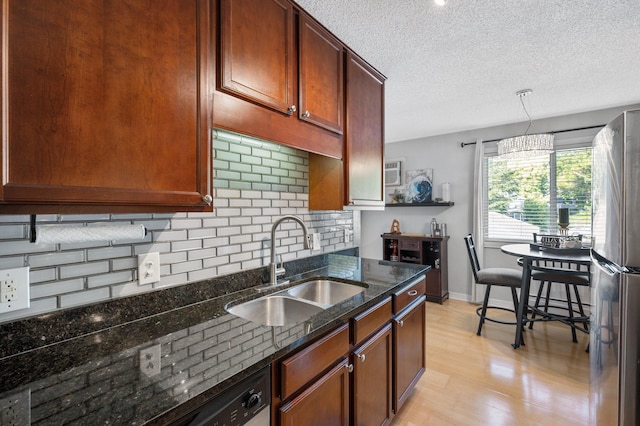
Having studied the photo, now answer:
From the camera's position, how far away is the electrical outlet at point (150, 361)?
0.80 metres

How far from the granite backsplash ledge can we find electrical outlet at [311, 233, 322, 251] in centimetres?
58

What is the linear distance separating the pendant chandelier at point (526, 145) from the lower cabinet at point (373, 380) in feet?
7.79

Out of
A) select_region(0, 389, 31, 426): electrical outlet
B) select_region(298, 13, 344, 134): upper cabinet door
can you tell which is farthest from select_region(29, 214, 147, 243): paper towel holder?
select_region(298, 13, 344, 134): upper cabinet door

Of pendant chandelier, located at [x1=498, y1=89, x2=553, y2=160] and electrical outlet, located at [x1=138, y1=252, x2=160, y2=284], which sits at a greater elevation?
pendant chandelier, located at [x1=498, y1=89, x2=553, y2=160]

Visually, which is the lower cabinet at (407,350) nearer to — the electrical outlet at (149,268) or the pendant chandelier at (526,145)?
the electrical outlet at (149,268)

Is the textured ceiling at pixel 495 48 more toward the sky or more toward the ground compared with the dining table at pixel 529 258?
more toward the sky

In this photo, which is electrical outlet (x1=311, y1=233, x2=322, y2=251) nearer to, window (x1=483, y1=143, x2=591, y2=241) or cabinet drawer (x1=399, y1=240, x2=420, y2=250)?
cabinet drawer (x1=399, y1=240, x2=420, y2=250)

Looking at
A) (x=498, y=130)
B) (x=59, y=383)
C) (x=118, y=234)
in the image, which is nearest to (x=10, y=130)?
(x=118, y=234)

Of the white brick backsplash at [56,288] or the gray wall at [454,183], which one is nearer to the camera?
the white brick backsplash at [56,288]

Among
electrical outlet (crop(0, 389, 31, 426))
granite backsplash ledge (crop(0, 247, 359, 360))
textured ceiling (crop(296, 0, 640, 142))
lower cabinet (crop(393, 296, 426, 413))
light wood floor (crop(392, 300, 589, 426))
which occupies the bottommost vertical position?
light wood floor (crop(392, 300, 589, 426))

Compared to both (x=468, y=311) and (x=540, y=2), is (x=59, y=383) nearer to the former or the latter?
(x=540, y=2)

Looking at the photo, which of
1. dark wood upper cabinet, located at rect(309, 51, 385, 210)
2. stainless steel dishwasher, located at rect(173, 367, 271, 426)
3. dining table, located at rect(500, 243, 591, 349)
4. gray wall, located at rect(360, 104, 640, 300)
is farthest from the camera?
gray wall, located at rect(360, 104, 640, 300)

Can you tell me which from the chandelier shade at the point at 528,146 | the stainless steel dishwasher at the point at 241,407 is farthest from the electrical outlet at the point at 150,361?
the chandelier shade at the point at 528,146

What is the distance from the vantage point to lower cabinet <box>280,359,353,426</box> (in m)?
1.01
